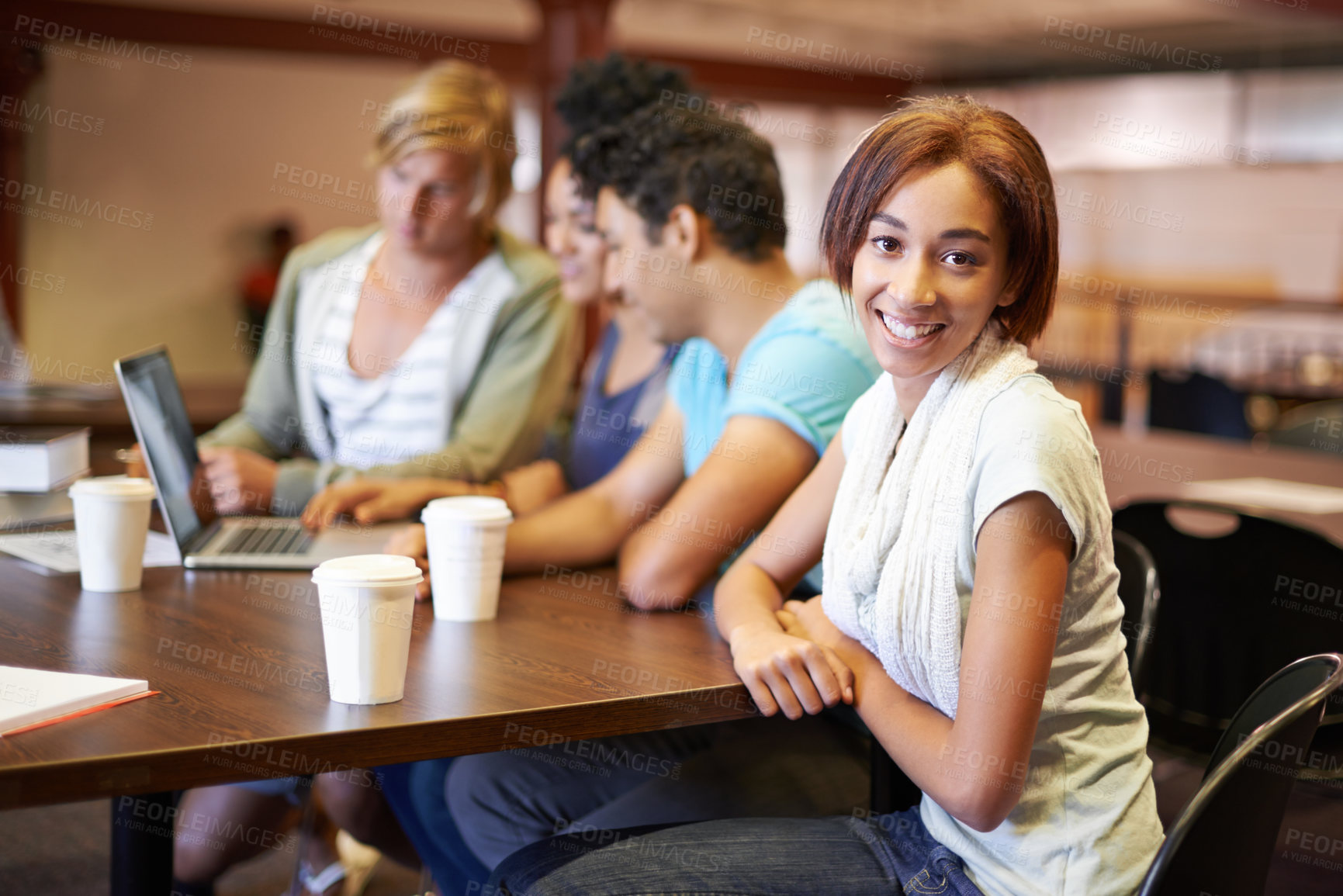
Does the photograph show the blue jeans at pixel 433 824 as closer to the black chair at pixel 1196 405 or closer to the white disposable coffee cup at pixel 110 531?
the white disposable coffee cup at pixel 110 531

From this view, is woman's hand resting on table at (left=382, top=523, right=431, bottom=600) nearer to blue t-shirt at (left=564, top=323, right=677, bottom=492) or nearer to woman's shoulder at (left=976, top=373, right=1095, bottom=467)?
blue t-shirt at (left=564, top=323, right=677, bottom=492)

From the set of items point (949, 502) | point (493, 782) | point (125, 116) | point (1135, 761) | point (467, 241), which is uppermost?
point (125, 116)

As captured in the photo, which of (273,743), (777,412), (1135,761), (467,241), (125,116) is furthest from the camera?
(125,116)

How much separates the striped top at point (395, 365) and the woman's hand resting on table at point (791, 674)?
1.18 m

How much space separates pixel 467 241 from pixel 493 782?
1153 millimetres

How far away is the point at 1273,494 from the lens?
7.90 ft

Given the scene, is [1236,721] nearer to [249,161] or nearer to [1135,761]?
[1135,761]

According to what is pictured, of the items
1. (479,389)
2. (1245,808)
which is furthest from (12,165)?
(1245,808)

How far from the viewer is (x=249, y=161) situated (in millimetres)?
8570

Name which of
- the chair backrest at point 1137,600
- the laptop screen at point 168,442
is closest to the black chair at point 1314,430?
the chair backrest at point 1137,600

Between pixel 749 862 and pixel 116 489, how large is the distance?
0.89 meters

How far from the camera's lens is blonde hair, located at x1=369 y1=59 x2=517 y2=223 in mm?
2170

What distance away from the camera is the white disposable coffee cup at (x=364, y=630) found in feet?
3.45

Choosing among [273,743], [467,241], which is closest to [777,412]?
[273,743]
